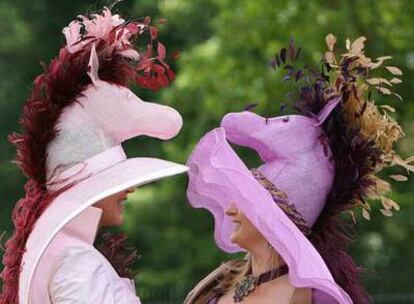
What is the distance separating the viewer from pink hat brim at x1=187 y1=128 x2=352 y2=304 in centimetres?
380

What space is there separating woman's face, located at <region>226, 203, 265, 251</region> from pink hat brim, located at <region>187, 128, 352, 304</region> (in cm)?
5

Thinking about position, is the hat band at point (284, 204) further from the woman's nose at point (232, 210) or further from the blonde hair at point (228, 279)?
the blonde hair at point (228, 279)

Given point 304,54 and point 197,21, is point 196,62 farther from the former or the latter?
point 197,21

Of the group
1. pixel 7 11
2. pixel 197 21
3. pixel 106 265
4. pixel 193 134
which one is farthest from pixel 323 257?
pixel 7 11

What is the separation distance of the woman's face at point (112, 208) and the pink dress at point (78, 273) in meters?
0.10

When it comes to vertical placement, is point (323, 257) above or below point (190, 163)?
below

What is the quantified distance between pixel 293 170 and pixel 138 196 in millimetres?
9583

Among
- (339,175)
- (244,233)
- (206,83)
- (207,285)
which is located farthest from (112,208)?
(206,83)

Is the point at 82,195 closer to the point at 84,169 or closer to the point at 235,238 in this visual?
the point at 84,169

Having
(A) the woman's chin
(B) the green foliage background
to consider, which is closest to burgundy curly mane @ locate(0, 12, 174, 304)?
(A) the woman's chin

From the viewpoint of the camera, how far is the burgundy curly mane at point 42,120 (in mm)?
3568

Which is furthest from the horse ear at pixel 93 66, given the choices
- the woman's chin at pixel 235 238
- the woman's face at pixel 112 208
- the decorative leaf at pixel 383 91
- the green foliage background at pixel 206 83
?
the green foliage background at pixel 206 83

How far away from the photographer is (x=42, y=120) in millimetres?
3566

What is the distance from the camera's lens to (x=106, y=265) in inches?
138
